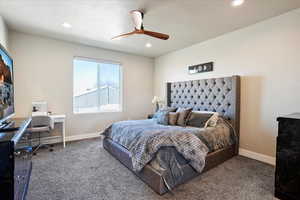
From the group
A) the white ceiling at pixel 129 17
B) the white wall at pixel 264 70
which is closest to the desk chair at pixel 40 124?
the white ceiling at pixel 129 17

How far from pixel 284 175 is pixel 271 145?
3.69 ft

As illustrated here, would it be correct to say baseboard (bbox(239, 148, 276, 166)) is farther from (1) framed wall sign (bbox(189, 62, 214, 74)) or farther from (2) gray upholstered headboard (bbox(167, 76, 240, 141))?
(1) framed wall sign (bbox(189, 62, 214, 74))

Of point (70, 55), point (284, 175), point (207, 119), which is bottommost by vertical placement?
point (284, 175)

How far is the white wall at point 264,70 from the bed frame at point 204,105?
22cm

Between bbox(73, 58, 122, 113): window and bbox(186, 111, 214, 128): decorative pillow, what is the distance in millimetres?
2575

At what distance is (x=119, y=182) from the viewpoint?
7.14 feet

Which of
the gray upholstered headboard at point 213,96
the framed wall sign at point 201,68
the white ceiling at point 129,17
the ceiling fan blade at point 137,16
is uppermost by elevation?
the white ceiling at point 129,17

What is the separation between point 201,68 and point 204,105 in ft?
3.26

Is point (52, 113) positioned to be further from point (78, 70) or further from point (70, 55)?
point (70, 55)

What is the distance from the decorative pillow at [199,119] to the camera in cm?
302

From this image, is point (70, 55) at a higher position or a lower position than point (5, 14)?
lower

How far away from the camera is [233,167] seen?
8.60ft

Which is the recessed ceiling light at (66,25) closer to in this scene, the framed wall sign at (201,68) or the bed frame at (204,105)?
the bed frame at (204,105)

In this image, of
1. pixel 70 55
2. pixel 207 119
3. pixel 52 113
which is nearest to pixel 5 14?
pixel 70 55
